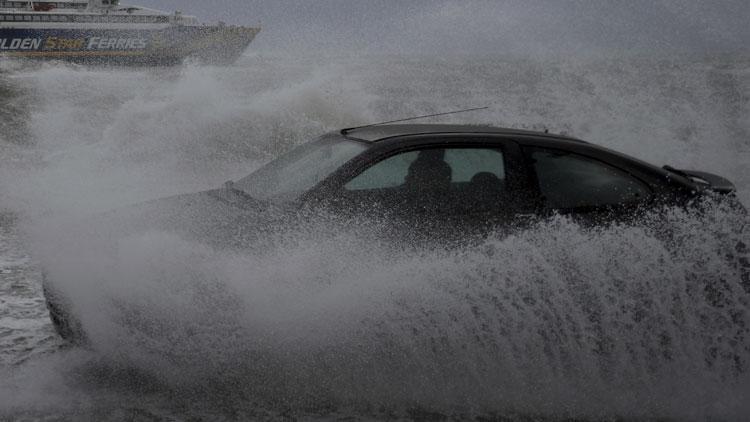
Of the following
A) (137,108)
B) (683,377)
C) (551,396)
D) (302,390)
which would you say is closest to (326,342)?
(302,390)

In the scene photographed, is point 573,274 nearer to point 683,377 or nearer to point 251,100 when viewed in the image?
point 683,377

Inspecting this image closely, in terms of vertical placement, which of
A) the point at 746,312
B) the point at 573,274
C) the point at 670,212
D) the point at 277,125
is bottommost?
the point at 746,312

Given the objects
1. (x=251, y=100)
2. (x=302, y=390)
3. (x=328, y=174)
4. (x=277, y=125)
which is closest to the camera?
(x=302, y=390)

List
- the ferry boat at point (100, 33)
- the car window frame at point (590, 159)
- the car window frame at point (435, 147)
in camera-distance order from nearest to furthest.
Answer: the car window frame at point (435, 147)
the car window frame at point (590, 159)
the ferry boat at point (100, 33)

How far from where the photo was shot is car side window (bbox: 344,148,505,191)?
4055mm

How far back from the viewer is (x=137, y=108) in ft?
57.7

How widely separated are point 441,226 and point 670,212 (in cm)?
146

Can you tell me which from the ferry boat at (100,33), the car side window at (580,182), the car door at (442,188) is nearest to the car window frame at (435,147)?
the car door at (442,188)

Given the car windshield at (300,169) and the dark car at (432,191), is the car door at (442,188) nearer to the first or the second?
the dark car at (432,191)

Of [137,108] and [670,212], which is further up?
[137,108]

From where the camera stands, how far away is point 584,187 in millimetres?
4234

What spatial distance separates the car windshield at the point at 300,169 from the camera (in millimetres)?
4188

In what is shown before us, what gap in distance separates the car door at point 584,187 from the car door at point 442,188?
13cm

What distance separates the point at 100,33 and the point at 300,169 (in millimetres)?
48393
